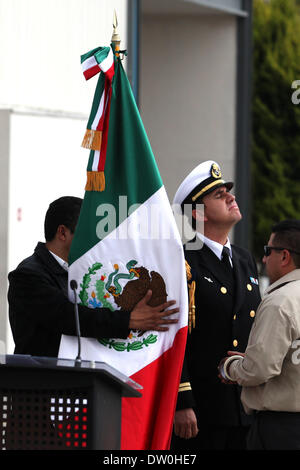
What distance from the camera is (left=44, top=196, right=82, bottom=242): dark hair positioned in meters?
3.59

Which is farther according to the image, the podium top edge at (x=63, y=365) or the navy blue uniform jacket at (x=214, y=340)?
the navy blue uniform jacket at (x=214, y=340)

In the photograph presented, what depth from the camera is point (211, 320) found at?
3.83m

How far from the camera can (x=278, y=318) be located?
3264 millimetres

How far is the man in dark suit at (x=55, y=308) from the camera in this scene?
3289 millimetres

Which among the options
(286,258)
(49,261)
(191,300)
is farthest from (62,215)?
(286,258)

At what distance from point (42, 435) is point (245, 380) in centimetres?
101

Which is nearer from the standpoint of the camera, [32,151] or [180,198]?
[180,198]

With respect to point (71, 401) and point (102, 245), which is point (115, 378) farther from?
point (102, 245)

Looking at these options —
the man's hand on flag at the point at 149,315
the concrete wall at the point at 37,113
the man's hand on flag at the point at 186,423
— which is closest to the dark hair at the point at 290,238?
the man's hand on flag at the point at 149,315

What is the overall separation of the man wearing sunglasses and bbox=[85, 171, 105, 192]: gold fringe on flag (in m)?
0.75

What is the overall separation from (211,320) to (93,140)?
3.23ft

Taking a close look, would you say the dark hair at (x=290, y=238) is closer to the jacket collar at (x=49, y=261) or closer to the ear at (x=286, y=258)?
the ear at (x=286, y=258)

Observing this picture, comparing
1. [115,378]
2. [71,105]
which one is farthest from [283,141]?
[115,378]

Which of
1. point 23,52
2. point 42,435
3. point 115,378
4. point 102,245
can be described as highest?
point 23,52
